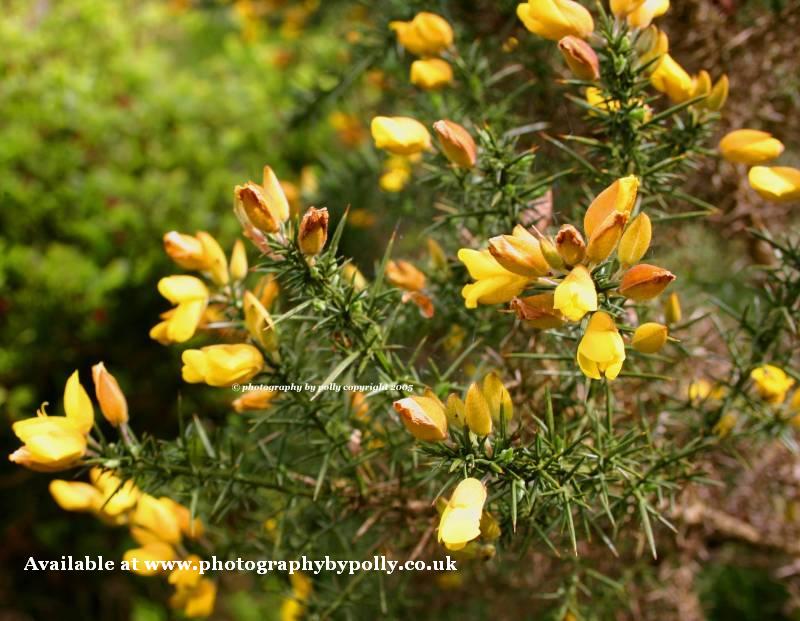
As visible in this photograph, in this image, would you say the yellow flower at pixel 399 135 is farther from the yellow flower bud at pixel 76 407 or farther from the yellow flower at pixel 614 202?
the yellow flower bud at pixel 76 407

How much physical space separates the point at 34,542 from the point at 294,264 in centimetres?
141

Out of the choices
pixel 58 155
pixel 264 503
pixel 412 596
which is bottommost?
pixel 412 596

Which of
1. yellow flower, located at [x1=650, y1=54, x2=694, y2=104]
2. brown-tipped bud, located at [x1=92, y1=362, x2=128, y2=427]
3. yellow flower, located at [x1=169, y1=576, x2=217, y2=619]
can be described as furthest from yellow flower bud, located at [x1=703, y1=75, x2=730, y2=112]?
yellow flower, located at [x1=169, y1=576, x2=217, y2=619]

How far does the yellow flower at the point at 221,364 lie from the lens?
70 centimetres

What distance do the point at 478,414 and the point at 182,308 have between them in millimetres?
329

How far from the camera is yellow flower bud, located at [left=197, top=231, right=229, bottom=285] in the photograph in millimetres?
792

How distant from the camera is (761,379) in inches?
32.6

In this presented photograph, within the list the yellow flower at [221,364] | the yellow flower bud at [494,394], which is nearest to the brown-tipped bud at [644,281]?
the yellow flower bud at [494,394]

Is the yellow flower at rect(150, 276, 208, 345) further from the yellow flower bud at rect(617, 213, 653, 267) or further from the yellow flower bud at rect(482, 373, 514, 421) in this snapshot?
the yellow flower bud at rect(617, 213, 653, 267)

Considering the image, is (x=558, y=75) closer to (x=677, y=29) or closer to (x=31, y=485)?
(x=677, y=29)

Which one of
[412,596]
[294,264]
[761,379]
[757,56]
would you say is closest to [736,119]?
[757,56]

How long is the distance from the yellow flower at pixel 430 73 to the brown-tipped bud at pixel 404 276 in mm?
220

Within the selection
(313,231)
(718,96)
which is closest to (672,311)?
(718,96)

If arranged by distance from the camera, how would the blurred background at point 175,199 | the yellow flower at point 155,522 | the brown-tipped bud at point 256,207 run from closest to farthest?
1. the brown-tipped bud at point 256,207
2. the yellow flower at point 155,522
3. the blurred background at point 175,199
